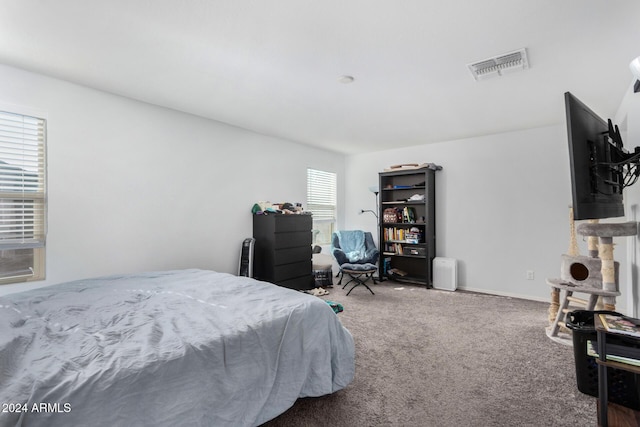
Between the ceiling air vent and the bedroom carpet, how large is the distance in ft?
7.79

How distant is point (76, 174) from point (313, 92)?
2362 mm

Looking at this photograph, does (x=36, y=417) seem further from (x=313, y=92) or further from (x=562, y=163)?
(x=562, y=163)

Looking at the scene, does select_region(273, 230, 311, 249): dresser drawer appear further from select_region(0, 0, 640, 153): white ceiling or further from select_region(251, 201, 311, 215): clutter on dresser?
select_region(0, 0, 640, 153): white ceiling

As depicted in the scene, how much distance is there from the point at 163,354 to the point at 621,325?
6.89 feet

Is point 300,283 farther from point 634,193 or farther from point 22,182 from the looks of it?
point 634,193

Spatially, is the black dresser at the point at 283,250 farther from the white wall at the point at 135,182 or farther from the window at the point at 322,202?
the window at the point at 322,202

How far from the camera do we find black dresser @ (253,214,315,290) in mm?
4254

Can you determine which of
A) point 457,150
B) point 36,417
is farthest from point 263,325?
point 457,150

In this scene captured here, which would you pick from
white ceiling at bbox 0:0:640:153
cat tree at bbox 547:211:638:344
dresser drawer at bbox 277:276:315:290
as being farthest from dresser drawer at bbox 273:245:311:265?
cat tree at bbox 547:211:638:344

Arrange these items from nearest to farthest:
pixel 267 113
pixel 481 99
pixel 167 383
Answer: pixel 167 383, pixel 481 99, pixel 267 113

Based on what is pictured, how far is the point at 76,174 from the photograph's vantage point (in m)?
2.94

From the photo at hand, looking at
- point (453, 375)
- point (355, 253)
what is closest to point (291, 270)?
point (355, 253)

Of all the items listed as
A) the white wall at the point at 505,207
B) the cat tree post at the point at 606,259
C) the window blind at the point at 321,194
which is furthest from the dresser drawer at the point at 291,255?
the cat tree post at the point at 606,259

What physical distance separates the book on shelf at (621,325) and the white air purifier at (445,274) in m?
3.20
